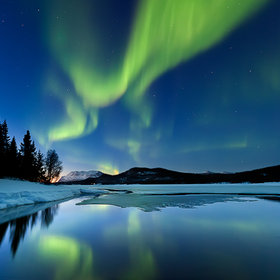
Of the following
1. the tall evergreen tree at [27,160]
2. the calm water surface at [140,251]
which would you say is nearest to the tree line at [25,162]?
the tall evergreen tree at [27,160]

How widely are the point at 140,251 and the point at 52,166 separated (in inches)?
2260

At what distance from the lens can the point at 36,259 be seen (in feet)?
12.1

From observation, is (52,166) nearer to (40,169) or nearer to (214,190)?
(40,169)

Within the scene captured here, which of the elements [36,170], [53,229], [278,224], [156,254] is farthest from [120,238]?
[36,170]

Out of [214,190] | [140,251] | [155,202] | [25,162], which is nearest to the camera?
[140,251]

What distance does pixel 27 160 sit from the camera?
1860 inches

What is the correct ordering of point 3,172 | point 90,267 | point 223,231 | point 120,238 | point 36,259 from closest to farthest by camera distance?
1. point 90,267
2. point 36,259
3. point 120,238
4. point 223,231
5. point 3,172

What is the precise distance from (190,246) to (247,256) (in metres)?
1.29

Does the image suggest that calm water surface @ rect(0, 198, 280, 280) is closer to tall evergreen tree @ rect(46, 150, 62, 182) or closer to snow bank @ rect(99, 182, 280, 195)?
snow bank @ rect(99, 182, 280, 195)

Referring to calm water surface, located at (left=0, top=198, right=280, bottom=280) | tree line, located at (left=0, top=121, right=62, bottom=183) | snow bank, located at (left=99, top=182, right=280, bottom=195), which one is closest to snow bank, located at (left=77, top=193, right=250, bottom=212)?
calm water surface, located at (left=0, top=198, right=280, bottom=280)

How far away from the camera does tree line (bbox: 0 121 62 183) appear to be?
136 feet

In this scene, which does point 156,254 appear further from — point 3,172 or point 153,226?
point 3,172

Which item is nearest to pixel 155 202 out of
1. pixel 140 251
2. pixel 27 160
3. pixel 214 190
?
pixel 140 251

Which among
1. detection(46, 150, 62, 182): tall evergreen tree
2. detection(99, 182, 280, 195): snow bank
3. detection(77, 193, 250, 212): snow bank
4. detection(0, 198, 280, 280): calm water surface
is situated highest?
detection(46, 150, 62, 182): tall evergreen tree
